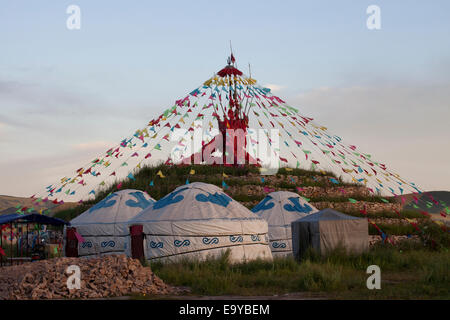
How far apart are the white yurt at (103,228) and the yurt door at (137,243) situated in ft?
12.1

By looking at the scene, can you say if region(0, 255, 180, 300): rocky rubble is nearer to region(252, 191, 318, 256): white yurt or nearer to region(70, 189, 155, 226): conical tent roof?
region(70, 189, 155, 226): conical tent roof

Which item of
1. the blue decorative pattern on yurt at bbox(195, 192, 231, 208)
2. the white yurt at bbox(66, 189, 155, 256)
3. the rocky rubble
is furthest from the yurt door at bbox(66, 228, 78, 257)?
the rocky rubble

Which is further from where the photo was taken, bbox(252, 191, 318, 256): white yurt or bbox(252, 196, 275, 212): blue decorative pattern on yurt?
bbox(252, 196, 275, 212): blue decorative pattern on yurt

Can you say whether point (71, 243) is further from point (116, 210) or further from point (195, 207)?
point (195, 207)

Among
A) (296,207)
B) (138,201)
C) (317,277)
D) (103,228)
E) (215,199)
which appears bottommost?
(317,277)

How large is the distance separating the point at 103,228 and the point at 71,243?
1679 mm

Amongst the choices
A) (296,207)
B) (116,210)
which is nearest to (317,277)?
(296,207)

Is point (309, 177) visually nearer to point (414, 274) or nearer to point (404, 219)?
point (404, 219)

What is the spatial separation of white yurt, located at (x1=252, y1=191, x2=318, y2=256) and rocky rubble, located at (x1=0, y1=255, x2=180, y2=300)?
948 cm

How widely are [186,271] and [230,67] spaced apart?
14301 millimetres

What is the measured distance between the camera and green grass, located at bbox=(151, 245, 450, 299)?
12.4 meters

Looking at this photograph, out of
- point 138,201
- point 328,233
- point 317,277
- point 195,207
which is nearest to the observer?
point 317,277

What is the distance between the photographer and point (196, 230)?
705 inches
